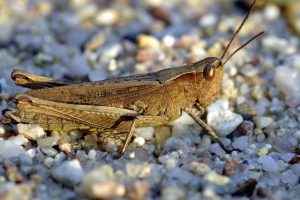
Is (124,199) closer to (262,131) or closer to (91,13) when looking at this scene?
(262,131)

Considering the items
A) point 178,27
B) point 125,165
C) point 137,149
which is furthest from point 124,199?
point 178,27

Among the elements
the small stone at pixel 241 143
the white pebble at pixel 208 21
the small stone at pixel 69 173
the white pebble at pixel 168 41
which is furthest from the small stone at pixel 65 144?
the white pebble at pixel 208 21

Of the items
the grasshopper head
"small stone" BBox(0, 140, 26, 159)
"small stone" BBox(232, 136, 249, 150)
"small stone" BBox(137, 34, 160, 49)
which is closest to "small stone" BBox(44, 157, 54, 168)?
"small stone" BBox(0, 140, 26, 159)

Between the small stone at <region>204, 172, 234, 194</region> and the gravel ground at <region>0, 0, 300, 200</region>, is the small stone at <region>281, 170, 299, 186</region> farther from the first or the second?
the small stone at <region>204, 172, 234, 194</region>

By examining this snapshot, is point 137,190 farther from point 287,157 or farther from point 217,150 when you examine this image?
point 287,157

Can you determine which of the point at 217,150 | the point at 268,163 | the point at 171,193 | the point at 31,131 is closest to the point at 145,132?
the point at 217,150

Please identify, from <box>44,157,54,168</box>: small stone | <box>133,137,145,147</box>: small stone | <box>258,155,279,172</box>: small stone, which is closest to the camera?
<box>44,157,54,168</box>: small stone
